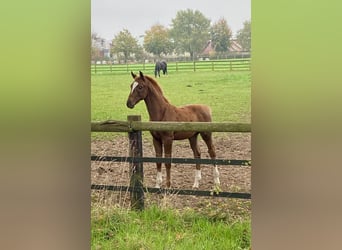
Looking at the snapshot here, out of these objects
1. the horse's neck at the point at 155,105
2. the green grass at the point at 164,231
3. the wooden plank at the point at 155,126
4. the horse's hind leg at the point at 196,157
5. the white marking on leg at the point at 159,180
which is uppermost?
the horse's neck at the point at 155,105

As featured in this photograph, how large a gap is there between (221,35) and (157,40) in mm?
305

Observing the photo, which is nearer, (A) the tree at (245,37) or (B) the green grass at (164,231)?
(A) the tree at (245,37)

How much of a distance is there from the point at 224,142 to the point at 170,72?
423 millimetres

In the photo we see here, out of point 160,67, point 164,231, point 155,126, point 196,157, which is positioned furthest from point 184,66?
point 164,231

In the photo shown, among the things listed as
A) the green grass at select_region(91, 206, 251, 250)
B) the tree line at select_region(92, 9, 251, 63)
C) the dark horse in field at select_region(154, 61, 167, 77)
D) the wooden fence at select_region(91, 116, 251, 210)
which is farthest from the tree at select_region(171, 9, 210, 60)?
the green grass at select_region(91, 206, 251, 250)

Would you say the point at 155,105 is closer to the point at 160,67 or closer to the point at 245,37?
the point at 160,67

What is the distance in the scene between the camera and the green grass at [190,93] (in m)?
2.03

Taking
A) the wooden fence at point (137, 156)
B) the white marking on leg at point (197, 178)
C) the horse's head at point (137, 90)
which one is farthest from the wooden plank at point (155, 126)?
the white marking on leg at point (197, 178)

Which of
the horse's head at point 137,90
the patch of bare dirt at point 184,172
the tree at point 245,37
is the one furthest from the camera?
the horse's head at point 137,90

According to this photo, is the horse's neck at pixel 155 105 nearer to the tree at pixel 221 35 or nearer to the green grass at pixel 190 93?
the green grass at pixel 190 93

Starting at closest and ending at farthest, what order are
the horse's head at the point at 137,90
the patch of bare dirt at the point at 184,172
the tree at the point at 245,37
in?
the tree at the point at 245,37, the patch of bare dirt at the point at 184,172, the horse's head at the point at 137,90

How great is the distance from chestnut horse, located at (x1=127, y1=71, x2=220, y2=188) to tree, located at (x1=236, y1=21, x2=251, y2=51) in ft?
1.18
